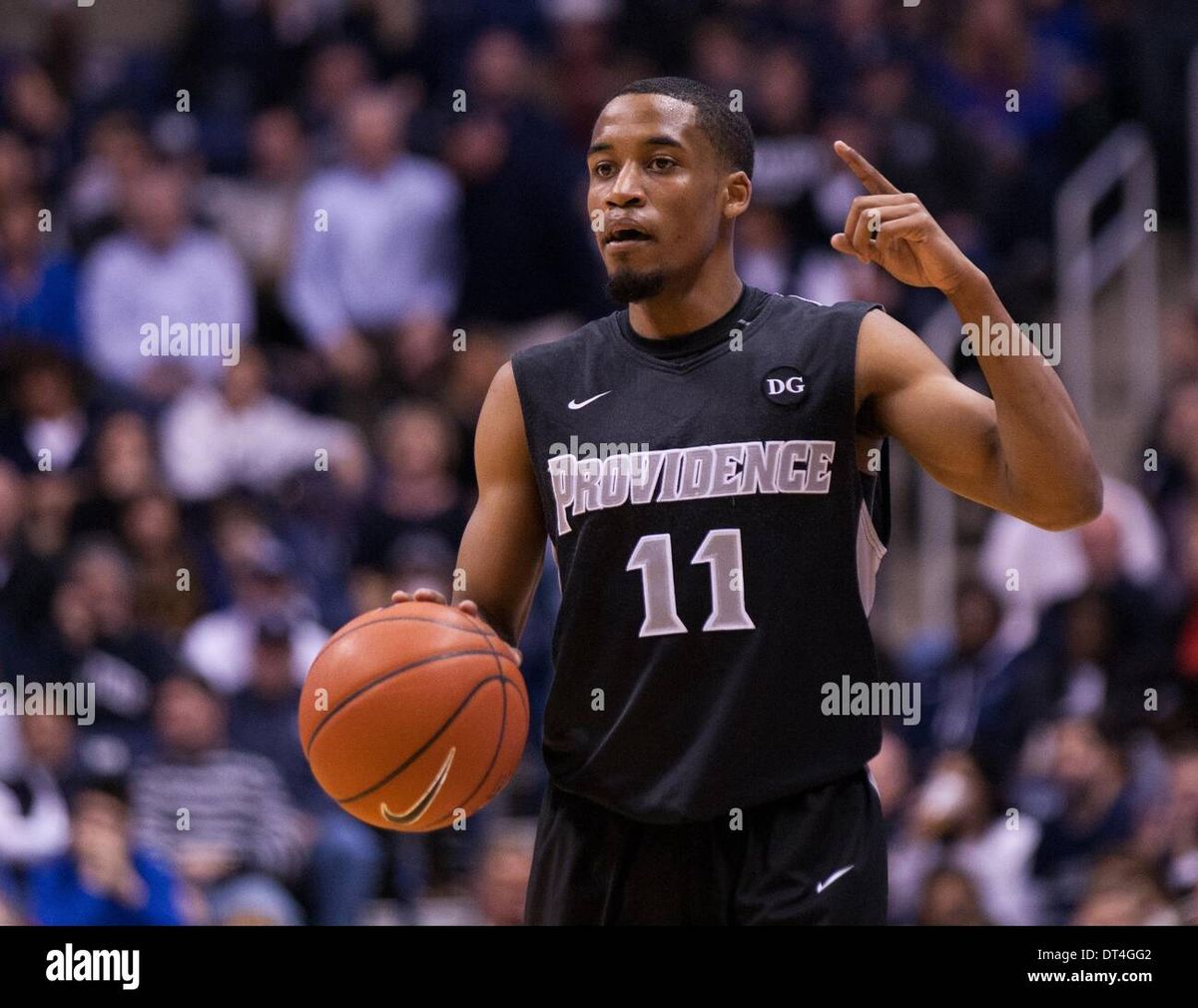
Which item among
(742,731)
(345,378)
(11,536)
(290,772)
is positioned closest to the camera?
(742,731)

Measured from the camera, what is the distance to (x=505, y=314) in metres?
8.66

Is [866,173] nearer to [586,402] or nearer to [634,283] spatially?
[634,283]

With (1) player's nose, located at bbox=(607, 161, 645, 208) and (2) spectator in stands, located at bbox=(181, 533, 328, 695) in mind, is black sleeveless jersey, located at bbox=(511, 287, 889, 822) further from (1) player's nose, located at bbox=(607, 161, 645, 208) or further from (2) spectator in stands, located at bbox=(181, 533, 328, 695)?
(2) spectator in stands, located at bbox=(181, 533, 328, 695)

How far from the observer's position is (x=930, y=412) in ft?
11.3

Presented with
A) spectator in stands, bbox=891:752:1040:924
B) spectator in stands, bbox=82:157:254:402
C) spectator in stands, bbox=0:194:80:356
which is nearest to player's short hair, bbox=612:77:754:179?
Answer: spectator in stands, bbox=891:752:1040:924

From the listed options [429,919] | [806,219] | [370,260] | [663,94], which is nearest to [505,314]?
[370,260]

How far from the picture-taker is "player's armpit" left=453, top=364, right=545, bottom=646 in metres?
3.81

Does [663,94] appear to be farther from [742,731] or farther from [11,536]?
[11,536]

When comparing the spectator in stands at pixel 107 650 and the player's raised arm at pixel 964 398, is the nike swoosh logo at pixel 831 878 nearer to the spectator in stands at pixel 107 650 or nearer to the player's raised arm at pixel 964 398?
the player's raised arm at pixel 964 398

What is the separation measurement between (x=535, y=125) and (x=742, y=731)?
19.3 feet

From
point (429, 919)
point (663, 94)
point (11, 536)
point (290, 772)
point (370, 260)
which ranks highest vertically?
point (370, 260)

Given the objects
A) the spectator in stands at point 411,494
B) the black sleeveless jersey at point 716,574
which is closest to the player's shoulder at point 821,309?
the black sleeveless jersey at point 716,574

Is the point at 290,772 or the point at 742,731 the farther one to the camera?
the point at 290,772

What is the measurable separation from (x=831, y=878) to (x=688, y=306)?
44.5 inches
